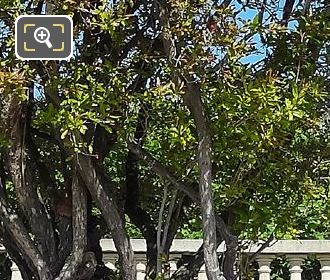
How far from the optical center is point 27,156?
12.3 ft

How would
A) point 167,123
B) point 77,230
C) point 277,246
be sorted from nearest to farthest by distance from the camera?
point 167,123
point 77,230
point 277,246

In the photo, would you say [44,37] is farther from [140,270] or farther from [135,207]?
[140,270]

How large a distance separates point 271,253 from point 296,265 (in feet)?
0.64

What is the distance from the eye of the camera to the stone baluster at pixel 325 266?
4.84 metres

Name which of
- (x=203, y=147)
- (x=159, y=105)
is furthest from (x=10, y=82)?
(x=203, y=147)

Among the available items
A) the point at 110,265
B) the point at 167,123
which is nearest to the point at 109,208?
the point at 167,123

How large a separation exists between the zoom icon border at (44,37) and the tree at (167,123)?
0.98ft

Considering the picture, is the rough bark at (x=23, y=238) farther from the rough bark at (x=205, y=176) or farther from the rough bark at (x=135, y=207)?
the rough bark at (x=205, y=176)

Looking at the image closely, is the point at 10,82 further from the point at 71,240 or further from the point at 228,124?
the point at 71,240

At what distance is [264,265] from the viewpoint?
4.93 m

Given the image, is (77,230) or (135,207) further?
(135,207)

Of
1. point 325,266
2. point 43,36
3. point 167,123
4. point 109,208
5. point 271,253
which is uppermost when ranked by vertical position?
point 43,36

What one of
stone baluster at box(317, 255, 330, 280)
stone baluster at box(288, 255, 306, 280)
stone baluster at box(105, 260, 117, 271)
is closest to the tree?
stone baluster at box(105, 260, 117, 271)

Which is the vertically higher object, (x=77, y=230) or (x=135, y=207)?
(x=135, y=207)
